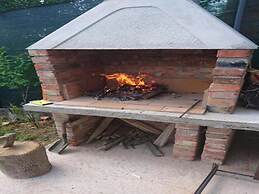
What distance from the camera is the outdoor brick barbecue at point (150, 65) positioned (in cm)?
290

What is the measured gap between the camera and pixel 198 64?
406 cm

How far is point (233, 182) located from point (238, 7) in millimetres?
2671

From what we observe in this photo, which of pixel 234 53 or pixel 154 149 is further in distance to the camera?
pixel 154 149

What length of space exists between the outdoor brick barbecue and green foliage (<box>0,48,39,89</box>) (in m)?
1.72

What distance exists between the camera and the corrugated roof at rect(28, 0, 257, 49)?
285 centimetres

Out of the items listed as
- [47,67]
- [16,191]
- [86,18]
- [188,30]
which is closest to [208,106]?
[188,30]

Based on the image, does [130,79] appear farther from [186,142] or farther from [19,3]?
[19,3]

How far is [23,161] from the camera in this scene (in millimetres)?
3311

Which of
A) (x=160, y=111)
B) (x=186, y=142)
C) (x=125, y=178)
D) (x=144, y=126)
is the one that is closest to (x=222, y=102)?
(x=160, y=111)

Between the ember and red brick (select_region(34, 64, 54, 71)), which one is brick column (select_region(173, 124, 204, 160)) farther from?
red brick (select_region(34, 64, 54, 71))

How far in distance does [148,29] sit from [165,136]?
1.68m

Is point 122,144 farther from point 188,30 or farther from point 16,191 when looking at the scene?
point 188,30

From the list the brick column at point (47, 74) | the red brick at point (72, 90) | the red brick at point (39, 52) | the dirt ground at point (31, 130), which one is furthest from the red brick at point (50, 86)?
the dirt ground at point (31, 130)

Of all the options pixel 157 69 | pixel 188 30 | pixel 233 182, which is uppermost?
pixel 188 30
